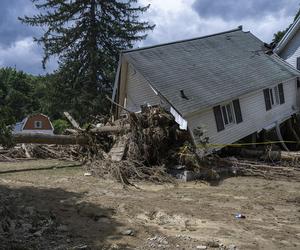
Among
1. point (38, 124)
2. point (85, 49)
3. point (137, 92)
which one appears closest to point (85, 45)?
point (85, 49)

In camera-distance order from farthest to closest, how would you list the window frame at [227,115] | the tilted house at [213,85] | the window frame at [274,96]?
the window frame at [274,96]
the window frame at [227,115]
the tilted house at [213,85]

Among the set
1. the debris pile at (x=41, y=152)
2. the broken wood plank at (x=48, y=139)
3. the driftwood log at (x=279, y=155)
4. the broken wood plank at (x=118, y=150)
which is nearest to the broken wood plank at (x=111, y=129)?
the broken wood plank at (x=118, y=150)

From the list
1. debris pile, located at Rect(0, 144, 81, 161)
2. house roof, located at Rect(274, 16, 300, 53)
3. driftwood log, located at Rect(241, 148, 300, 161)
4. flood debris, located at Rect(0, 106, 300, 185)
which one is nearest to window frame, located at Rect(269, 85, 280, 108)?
Result: house roof, located at Rect(274, 16, 300, 53)

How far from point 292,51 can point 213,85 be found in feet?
31.6

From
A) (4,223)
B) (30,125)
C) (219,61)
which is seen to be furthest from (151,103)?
(30,125)

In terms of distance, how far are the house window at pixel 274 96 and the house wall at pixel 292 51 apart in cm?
360

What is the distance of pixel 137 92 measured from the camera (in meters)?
22.7

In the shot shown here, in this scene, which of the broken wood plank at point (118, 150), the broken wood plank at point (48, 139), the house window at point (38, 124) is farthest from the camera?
the house window at point (38, 124)

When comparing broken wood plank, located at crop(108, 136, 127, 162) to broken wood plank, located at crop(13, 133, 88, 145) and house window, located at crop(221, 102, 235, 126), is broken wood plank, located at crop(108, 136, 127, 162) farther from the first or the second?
house window, located at crop(221, 102, 235, 126)

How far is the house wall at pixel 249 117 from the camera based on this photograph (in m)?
19.9

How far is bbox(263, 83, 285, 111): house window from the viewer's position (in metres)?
24.4

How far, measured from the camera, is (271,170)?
57.5ft

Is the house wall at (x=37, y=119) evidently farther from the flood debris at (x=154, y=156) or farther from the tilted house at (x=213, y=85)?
the flood debris at (x=154, y=156)

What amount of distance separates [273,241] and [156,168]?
7824 mm
